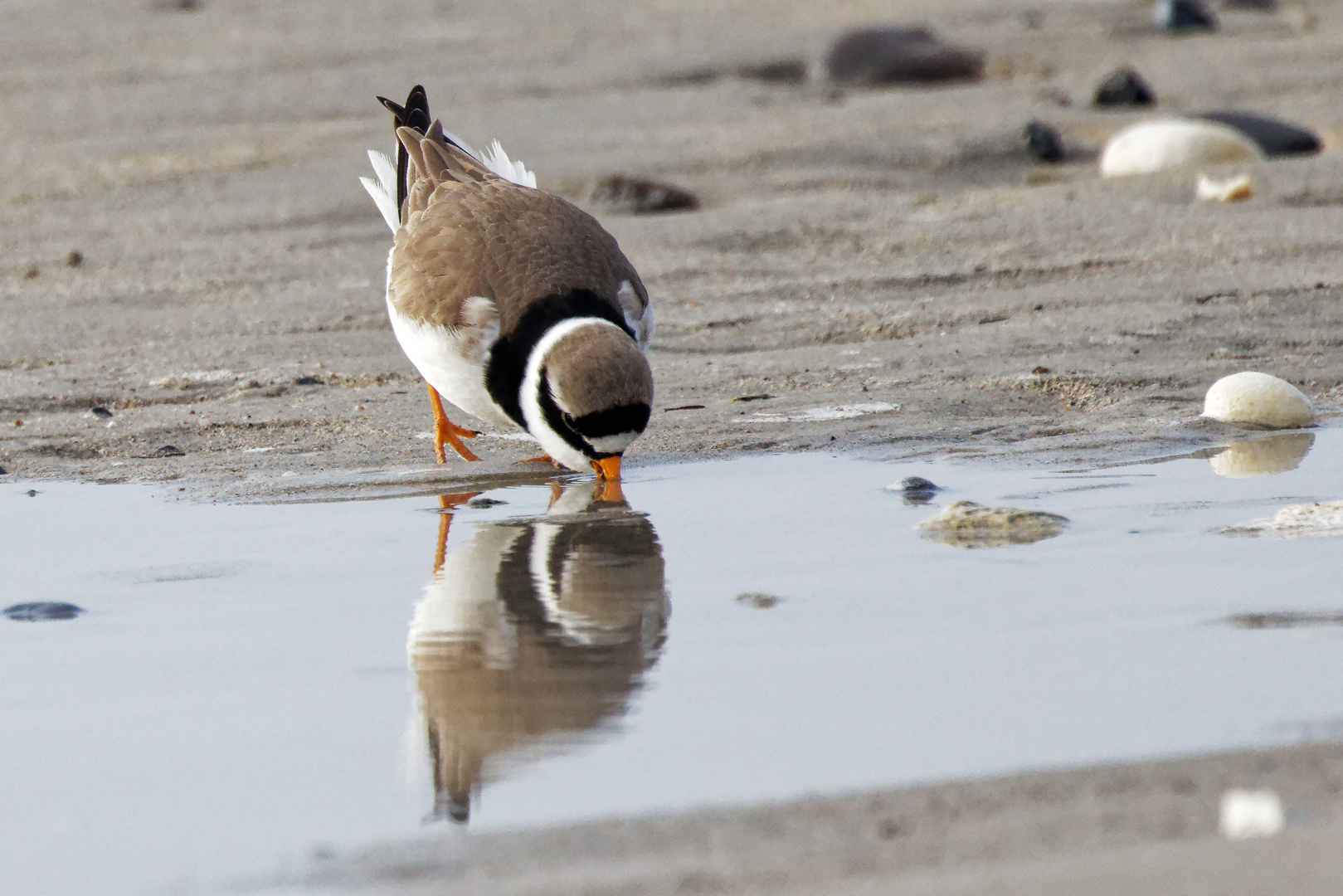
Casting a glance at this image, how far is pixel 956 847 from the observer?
2.40 meters

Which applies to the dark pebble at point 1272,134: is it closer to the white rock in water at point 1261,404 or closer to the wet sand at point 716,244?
the wet sand at point 716,244

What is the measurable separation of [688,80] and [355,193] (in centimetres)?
340

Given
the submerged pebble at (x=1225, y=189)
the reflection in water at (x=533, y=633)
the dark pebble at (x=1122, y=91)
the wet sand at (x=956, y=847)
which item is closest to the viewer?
the wet sand at (x=956, y=847)

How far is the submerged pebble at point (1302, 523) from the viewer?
4004mm

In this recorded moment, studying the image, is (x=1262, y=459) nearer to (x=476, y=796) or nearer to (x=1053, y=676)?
(x=1053, y=676)

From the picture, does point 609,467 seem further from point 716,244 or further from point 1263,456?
point 716,244

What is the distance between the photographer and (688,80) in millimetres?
11445

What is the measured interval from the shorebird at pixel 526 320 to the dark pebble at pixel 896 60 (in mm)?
5820

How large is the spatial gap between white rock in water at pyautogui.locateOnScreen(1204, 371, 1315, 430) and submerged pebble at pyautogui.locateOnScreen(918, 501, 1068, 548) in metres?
1.16

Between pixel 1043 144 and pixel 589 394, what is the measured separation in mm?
5308

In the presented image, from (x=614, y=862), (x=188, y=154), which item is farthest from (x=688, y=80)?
(x=614, y=862)

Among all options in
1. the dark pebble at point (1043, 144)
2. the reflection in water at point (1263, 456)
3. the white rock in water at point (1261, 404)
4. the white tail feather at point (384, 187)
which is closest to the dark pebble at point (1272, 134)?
the dark pebble at point (1043, 144)

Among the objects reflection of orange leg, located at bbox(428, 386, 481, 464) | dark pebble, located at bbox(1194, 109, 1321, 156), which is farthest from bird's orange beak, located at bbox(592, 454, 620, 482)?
dark pebble, located at bbox(1194, 109, 1321, 156)

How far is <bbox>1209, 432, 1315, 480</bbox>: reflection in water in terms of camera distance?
15.4 feet
